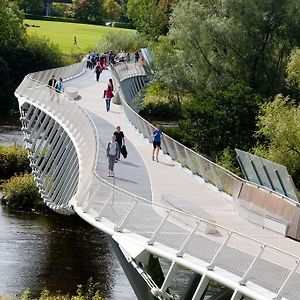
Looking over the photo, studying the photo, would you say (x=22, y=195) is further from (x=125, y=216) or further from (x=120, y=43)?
(x=120, y=43)

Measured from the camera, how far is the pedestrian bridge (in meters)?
20.0

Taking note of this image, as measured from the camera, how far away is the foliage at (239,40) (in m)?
59.6

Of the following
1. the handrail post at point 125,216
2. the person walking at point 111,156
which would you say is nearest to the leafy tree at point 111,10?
the person walking at point 111,156

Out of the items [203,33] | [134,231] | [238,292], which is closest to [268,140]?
[203,33]

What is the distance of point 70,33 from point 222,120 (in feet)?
305

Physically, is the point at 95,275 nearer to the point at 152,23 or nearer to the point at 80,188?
the point at 80,188

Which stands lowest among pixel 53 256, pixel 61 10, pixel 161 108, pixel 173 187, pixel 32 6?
Result: pixel 61 10

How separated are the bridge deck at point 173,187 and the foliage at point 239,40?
1925 centimetres

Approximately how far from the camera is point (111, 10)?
177 meters

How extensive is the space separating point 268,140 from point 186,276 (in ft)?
52.4

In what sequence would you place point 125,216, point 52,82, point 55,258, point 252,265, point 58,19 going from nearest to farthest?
1. point 252,265
2. point 125,216
3. point 55,258
4. point 52,82
5. point 58,19

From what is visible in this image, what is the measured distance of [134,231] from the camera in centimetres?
2359

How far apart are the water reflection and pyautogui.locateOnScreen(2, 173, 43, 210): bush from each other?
3.31 ft

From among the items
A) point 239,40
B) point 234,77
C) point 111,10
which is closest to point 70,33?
point 111,10
